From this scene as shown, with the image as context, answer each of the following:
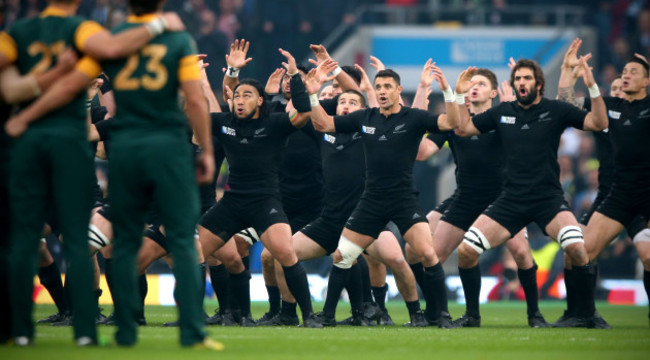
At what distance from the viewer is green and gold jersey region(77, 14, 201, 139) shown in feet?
22.7

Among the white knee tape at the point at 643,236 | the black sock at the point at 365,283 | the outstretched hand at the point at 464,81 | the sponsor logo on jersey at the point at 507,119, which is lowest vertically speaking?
the black sock at the point at 365,283

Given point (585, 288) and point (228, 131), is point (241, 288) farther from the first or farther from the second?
point (585, 288)

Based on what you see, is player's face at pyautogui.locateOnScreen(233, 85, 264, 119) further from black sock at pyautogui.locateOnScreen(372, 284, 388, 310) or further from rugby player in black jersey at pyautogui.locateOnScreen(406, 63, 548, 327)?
black sock at pyautogui.locateOnScreen(372, 284, 388, 310)

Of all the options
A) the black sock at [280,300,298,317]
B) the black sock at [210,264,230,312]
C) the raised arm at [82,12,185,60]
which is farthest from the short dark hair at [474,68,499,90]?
the raised arm at [82,12,185,60]

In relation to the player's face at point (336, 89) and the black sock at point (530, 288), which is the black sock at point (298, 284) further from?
the player's face at point (336, 89)

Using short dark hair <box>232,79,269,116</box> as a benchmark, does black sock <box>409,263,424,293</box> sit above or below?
below

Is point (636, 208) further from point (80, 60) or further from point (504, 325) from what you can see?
point (80, 60)

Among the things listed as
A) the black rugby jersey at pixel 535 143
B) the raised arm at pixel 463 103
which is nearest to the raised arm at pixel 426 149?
the raised arm at pixel 463 103

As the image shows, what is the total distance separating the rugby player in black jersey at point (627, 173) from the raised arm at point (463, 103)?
1.50 meters

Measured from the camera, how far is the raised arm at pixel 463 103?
34.3 feet

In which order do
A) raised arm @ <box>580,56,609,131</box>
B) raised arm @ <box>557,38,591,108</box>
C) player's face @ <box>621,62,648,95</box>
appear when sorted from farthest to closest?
raised arm @ <box>557,38,591,108</box>
player's face @ <box>621,62,648,95</box>
raised arm @ <box>580,56,609,131</box>

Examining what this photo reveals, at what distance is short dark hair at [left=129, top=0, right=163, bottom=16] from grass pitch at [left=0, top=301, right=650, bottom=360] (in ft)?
7.53

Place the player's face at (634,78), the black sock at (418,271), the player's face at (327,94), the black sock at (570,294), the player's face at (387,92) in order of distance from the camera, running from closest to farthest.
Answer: the player's face at (387,92) < the player's face at (634,78) < the black sock at (570,294) < the black sock at (418,271) < the player's face at (327,94)

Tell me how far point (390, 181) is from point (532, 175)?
1493 millimetres
